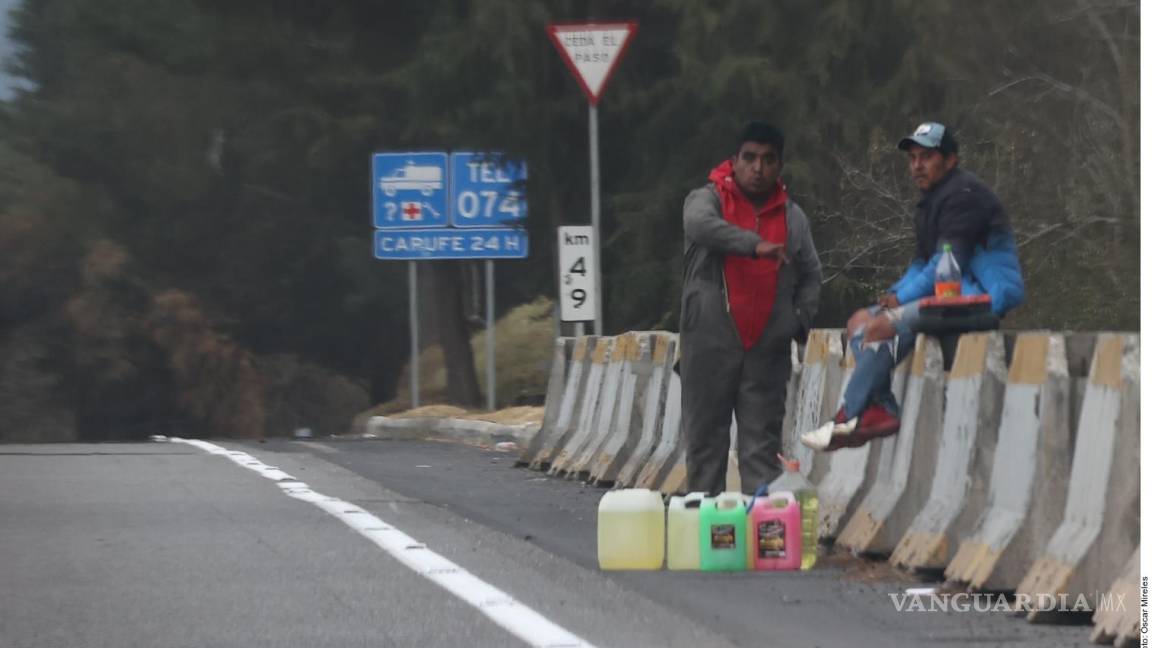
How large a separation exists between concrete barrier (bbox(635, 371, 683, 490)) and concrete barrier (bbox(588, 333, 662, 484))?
42 cm

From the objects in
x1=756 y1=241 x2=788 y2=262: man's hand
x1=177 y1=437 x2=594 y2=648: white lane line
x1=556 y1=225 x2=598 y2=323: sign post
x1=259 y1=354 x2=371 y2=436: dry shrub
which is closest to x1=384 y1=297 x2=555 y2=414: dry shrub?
x1=556 y1=225 x2=598 y2=323: sign post

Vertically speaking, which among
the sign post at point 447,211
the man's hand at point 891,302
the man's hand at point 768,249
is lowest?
the man's hand at point 891,302

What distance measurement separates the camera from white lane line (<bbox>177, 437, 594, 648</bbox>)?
8.16 m

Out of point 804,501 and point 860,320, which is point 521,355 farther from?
point 804,501

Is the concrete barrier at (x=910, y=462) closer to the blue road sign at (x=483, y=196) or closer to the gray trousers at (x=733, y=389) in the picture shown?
the gray trousers at (x=733, y=389)

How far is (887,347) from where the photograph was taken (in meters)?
10.7

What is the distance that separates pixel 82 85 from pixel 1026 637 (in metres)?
51.1

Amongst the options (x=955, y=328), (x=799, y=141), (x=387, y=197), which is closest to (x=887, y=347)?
(x=955, y=328)

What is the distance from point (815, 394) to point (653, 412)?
10.3 ft

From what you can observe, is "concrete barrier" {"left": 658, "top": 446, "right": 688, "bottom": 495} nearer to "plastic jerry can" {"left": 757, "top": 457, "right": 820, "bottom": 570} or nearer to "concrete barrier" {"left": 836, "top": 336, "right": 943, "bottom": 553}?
"concrete barrier" {"left": 836, "top": 336, "right": 943, "bottom": 553}

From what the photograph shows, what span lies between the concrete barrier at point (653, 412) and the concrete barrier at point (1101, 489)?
22.1 ft

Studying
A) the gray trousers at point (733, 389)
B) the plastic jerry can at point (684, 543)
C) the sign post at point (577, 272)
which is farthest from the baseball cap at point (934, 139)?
the sign post at point (577, 272)

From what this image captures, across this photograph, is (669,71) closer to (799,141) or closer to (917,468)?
(799,141)

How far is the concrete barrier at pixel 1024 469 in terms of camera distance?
894 centimetres
